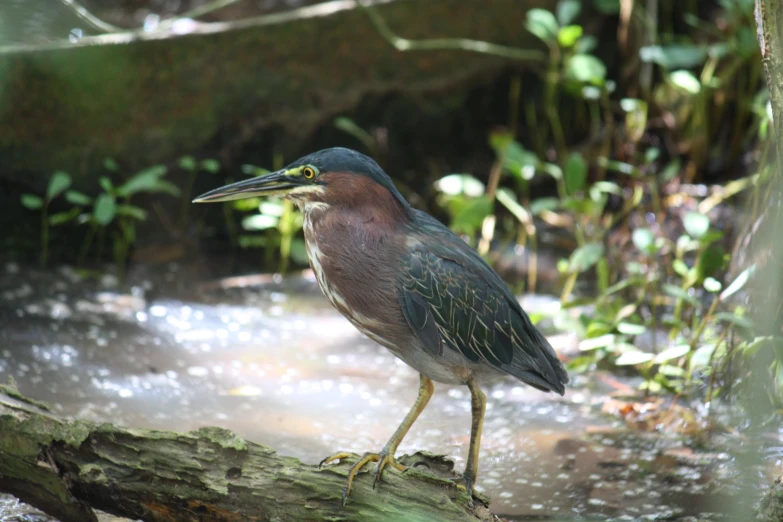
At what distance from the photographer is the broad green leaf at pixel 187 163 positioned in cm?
604

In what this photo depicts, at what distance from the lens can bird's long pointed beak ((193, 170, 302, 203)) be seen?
10.5 ft

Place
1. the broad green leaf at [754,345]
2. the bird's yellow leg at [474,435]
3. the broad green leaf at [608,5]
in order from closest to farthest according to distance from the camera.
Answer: the bird's yellow leg at [474,435]
the broad green leaf at [754,345]
the broad green leaf at [608,5]

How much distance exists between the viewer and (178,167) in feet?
21.4

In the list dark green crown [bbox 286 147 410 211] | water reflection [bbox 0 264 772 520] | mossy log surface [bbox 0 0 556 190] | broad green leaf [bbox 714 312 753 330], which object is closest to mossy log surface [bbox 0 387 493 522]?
water reflection [bbox 0 264 772 520]

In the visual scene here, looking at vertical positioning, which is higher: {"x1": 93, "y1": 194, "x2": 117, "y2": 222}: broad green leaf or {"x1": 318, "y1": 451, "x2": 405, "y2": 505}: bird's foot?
{"x1": 93, "y1": 194, "x2": 117, "y2": 222}: broad green leaf

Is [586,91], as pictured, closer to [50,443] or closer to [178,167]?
[178,167]

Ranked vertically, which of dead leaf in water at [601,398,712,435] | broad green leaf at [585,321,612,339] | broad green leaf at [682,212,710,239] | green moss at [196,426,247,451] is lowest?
green moss at [196,426,247,451]

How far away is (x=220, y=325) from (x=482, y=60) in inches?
127

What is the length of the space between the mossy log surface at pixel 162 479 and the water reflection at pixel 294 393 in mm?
588

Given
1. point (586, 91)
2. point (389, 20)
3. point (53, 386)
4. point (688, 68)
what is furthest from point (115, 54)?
point (688, 68)

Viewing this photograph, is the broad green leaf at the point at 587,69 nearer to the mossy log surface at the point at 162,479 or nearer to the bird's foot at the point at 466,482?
the bird's foot at the point at 466,482

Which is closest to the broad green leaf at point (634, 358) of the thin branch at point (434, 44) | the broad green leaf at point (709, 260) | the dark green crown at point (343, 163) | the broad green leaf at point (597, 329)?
the broad green leaf at point (597, 329)

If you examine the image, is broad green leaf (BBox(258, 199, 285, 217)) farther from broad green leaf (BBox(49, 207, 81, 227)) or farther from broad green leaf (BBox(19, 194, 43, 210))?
broad green leaf (BBox(19, 194, 43, 210))

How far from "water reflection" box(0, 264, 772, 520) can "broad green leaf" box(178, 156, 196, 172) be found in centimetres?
85
